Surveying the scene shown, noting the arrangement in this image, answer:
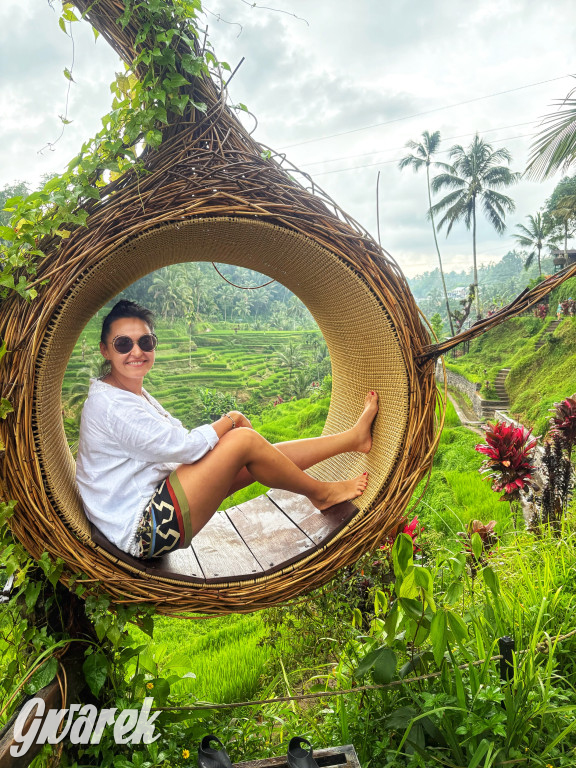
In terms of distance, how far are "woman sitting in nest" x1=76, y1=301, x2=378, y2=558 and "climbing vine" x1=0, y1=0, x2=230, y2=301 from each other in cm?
39

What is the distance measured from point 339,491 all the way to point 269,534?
0.32 metres

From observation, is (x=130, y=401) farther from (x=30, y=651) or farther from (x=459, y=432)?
(x=459, y=432)

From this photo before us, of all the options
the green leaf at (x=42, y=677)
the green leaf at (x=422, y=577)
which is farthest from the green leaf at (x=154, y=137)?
the green leaf at (x=42, y=677)

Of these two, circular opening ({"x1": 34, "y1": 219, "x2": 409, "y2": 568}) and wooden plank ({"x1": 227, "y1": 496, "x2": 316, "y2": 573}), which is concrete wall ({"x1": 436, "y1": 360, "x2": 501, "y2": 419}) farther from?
circular opening ({"x1": 34, "y1": 219, "x2": 409, "y2": 568})

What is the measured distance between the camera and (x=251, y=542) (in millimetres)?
1934

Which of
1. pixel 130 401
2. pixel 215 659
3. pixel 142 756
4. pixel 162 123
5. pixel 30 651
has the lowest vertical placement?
pixel 215 659

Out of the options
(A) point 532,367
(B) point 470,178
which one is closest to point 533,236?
(B) point 470,178

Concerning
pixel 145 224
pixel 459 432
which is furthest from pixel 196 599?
pixel 459 432

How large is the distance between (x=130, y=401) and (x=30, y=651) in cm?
76

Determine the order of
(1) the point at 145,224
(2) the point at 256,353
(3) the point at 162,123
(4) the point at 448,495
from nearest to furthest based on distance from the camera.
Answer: (1) the point at 145,224
(3) the point at 162,123
(4) the point at 448,495
(2) the point at 256,353

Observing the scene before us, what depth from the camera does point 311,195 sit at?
1.55m

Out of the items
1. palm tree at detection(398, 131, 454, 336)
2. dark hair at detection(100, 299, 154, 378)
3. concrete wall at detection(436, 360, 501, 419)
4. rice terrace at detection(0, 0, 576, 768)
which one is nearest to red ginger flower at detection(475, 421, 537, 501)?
Result: rice terrace at detection(0, 0, 576, 768)

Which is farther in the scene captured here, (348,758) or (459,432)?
(459,432)

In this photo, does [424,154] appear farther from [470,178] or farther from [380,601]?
[380,601]
